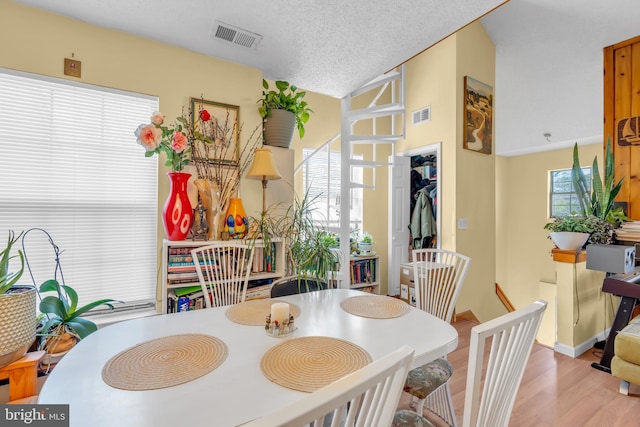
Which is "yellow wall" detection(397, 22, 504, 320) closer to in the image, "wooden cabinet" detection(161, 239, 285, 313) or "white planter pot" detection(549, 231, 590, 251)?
"white planter pot" detection(549, 231, 590, 251)

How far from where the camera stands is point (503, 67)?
13.7 feet

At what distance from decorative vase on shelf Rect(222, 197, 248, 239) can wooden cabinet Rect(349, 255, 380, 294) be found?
184cm

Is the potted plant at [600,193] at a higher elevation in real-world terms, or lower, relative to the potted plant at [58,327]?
higher

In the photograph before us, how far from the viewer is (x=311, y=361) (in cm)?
99

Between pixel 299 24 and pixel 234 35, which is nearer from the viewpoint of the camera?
pixel 299 24

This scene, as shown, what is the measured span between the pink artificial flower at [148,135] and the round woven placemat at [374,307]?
1.54m

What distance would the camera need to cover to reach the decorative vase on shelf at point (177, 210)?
2051mm

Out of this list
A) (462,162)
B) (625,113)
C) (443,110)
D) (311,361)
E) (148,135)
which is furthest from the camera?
(443,110)

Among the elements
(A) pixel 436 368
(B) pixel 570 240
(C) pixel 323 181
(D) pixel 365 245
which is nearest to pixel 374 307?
(A) pixel 436 368

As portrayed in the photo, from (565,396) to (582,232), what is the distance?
134 centimetres

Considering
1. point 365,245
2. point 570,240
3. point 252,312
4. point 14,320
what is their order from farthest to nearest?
point 365,245
point 570,240
point 252,312
point 14,320

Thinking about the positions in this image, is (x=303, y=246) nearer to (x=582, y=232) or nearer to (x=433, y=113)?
(x=582, y=232)

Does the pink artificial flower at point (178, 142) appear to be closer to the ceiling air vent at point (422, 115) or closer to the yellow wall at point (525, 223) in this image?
the ceiling air vent at point (422, 115)

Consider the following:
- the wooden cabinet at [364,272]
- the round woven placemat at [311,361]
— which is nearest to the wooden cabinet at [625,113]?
the wooden cabinet at [364,272]
